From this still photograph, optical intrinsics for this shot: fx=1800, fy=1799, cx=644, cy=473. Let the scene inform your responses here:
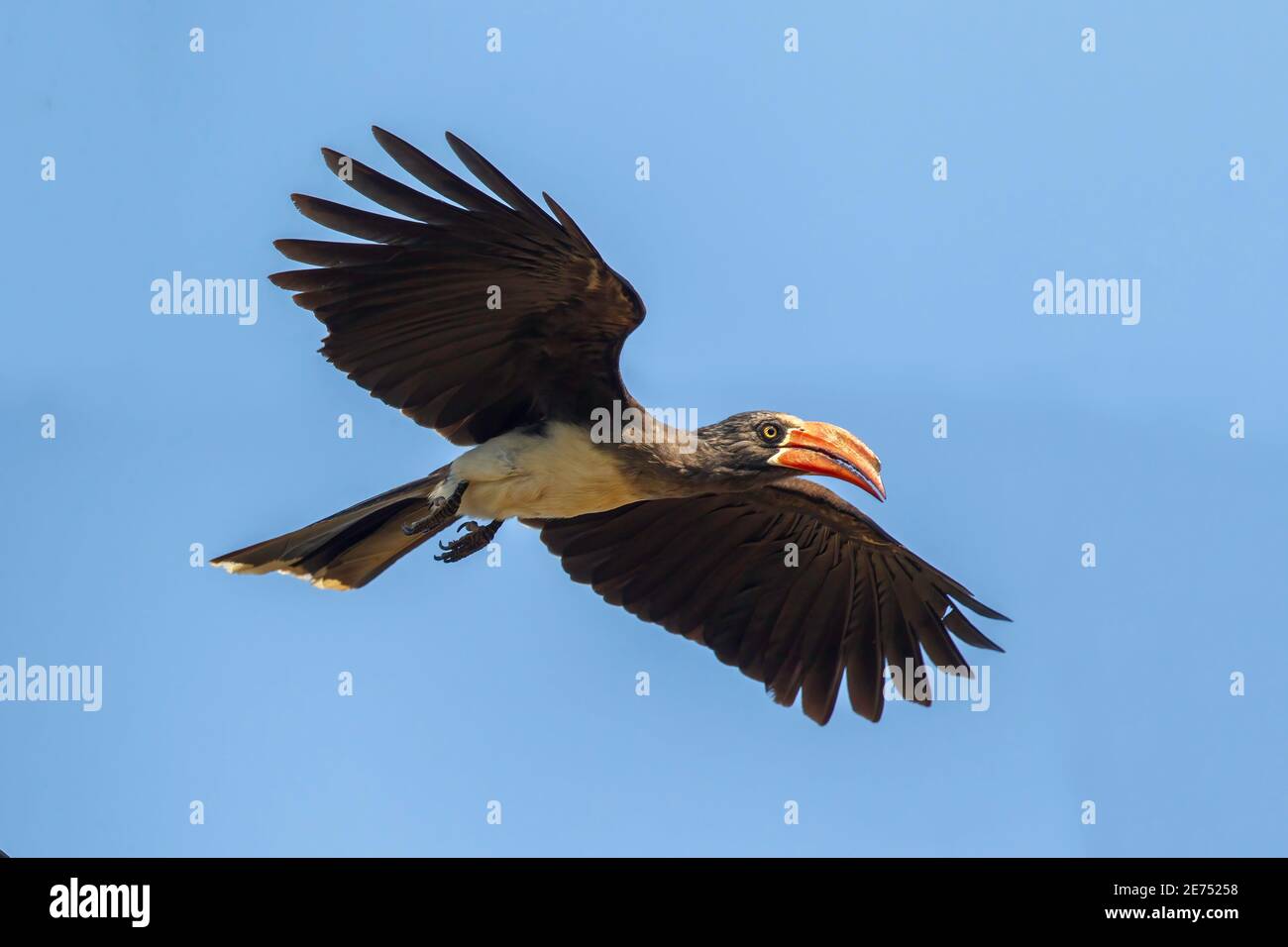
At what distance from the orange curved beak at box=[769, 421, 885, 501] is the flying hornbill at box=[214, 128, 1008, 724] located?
0.04 ft

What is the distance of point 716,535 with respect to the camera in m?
13.6

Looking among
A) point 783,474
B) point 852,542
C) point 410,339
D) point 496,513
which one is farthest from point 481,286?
point 852,542

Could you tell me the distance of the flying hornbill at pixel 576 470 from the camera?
36.8ft

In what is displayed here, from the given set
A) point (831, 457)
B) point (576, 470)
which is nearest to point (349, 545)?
point (576, 470)

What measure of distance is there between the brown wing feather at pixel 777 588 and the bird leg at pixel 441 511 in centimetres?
145

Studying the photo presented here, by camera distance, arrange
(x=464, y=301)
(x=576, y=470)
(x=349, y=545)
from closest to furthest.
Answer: (x=464, y=301), (x=576, y=470), (x=349, y=545)

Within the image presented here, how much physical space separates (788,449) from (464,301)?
7.74 ft

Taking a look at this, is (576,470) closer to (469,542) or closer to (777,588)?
(469,542)

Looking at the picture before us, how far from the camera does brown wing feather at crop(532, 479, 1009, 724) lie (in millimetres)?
13445

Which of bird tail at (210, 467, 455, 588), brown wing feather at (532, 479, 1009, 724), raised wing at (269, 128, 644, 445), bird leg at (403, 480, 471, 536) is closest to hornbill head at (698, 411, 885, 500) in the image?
raised wing at (269, 128, 644, 445)

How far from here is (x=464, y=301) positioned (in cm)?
1159

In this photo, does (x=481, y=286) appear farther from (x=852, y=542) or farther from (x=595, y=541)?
(x=852, y=542)

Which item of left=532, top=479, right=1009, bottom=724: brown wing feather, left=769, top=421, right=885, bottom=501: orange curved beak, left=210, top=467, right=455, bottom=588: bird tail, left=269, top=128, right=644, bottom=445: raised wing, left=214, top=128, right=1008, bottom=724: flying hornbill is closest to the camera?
left=269, top=128, right=644, bottom=445: raised wing

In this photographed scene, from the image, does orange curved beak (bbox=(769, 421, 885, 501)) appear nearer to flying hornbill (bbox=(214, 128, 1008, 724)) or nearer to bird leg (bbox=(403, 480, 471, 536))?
flying hornbill (bbox=(214, 128, 1008, 724))
